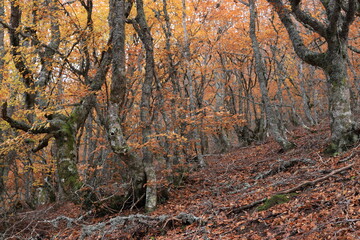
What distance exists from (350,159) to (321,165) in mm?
670

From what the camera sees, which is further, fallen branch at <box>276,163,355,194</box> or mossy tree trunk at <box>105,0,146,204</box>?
mossy tree trunk at <box>105,0,146,204</box>

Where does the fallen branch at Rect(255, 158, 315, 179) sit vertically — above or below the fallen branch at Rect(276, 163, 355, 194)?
below

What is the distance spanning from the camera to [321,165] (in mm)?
6203

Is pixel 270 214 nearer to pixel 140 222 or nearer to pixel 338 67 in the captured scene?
pixel 140 222

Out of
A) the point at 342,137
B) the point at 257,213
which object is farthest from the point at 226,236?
the point at 342,137

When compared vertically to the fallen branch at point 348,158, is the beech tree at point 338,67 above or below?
above

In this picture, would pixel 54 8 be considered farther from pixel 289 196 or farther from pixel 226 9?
pixel 226 9

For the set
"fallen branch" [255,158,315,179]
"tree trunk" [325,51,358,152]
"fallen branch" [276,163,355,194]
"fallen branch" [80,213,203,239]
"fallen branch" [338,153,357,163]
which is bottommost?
"fallen branch" [80,213,203,239]

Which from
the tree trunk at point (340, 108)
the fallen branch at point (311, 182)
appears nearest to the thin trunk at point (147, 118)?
the fallen branch at point (311, 182)

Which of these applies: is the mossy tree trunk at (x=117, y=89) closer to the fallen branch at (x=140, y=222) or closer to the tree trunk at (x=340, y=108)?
the fallen branch at (x=140, y=222)

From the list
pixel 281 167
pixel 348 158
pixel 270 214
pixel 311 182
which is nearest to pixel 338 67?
pixel 348 158

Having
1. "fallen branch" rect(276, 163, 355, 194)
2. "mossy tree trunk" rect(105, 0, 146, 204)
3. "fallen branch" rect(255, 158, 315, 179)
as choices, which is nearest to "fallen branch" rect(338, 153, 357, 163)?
"fallen branch" rect(276, 163, 355, 194)

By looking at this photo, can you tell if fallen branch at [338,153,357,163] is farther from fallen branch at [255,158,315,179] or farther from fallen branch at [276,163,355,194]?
fallen branch at [255,158,315,179]

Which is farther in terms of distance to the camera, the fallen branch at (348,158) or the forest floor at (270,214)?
the fallen branch at (348,158)
